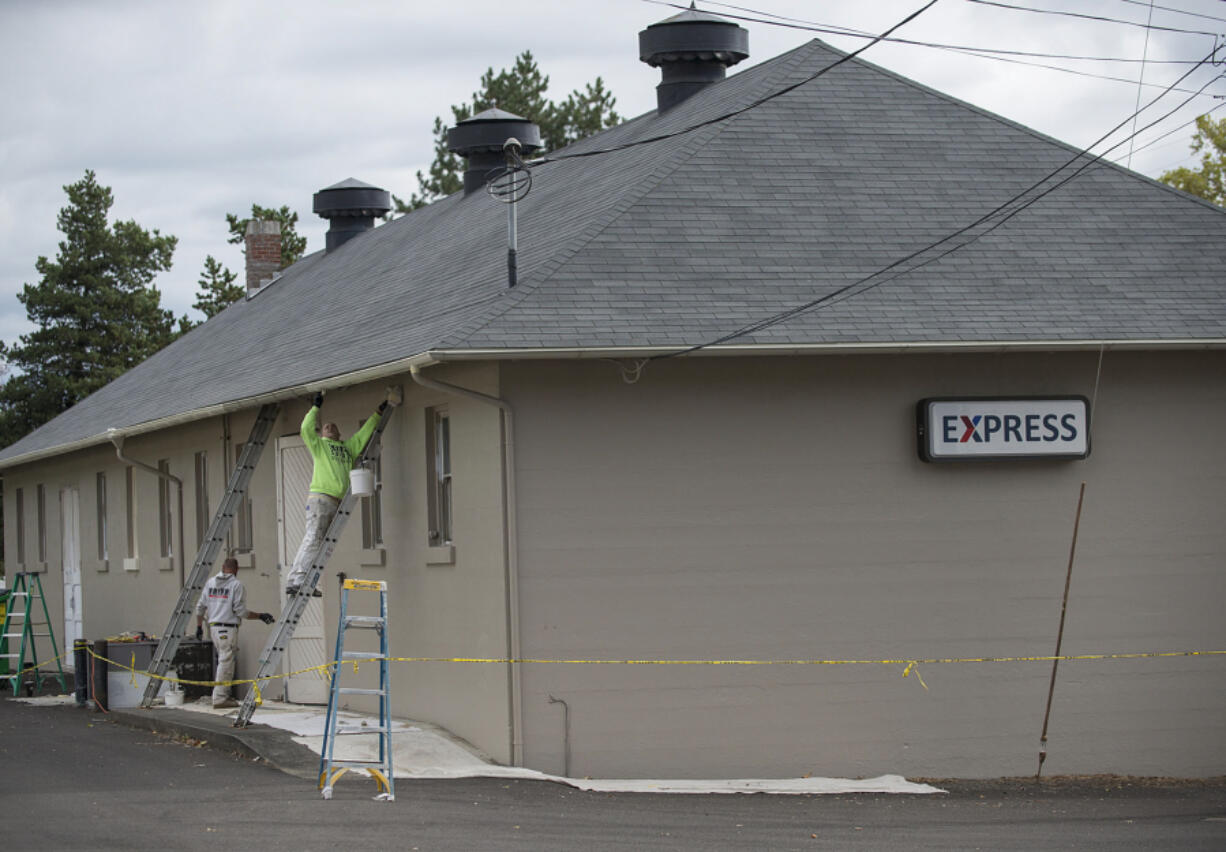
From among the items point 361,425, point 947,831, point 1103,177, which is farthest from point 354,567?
point 1103,177

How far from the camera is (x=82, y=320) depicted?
5188cm

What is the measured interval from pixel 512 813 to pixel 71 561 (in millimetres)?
18650

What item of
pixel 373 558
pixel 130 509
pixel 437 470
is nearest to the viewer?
pixel 437 470

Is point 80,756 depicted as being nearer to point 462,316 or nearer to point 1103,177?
point 462,316

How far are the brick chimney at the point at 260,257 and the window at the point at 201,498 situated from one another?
33.6 ft

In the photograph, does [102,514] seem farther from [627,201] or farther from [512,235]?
[627,201]

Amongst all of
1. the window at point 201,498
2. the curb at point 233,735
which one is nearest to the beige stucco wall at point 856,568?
the curb at point 233,735

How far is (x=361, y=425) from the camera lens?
16391 millimetres

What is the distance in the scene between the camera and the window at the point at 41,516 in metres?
29.6

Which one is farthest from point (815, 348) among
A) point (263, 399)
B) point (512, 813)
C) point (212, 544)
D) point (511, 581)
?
point (212, 544)

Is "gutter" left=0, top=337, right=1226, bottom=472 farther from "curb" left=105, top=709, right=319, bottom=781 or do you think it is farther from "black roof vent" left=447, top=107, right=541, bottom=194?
"black roof vent" left=447, top=107, right=541, bottom=194

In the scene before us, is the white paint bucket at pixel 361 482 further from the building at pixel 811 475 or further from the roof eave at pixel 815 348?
the roof eave at pixel 815 348

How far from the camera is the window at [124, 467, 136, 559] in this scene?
24.2 metres

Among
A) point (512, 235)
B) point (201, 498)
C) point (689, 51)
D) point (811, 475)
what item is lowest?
point (811, 475)
